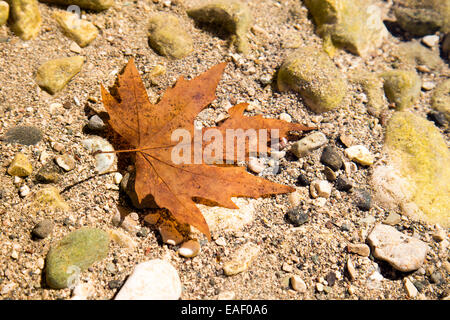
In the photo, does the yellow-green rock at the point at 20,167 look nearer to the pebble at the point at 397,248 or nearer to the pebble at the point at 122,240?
the pebble at the point at 122,240

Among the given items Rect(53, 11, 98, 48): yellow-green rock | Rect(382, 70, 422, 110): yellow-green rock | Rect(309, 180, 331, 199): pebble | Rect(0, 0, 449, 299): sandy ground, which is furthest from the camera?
Rect(382, 70, 422, 110): yellow-green rock

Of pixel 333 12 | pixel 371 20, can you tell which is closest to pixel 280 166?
pixel 333 12

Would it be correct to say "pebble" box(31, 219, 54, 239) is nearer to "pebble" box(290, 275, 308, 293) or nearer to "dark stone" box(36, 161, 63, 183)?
"dark stone" box(36, 161, 63, 183)

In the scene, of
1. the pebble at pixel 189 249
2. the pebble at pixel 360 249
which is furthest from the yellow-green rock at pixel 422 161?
the pebble at pixel 189 249

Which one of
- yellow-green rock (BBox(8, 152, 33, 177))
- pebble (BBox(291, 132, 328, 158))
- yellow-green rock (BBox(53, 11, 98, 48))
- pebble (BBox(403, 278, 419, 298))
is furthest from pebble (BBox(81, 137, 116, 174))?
pebble (BBox(403, 278, 419, 298))

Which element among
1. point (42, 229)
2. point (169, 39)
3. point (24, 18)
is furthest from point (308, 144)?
point (24, 18)

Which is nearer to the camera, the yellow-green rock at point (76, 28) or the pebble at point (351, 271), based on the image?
the pebble at point (351, 271)
